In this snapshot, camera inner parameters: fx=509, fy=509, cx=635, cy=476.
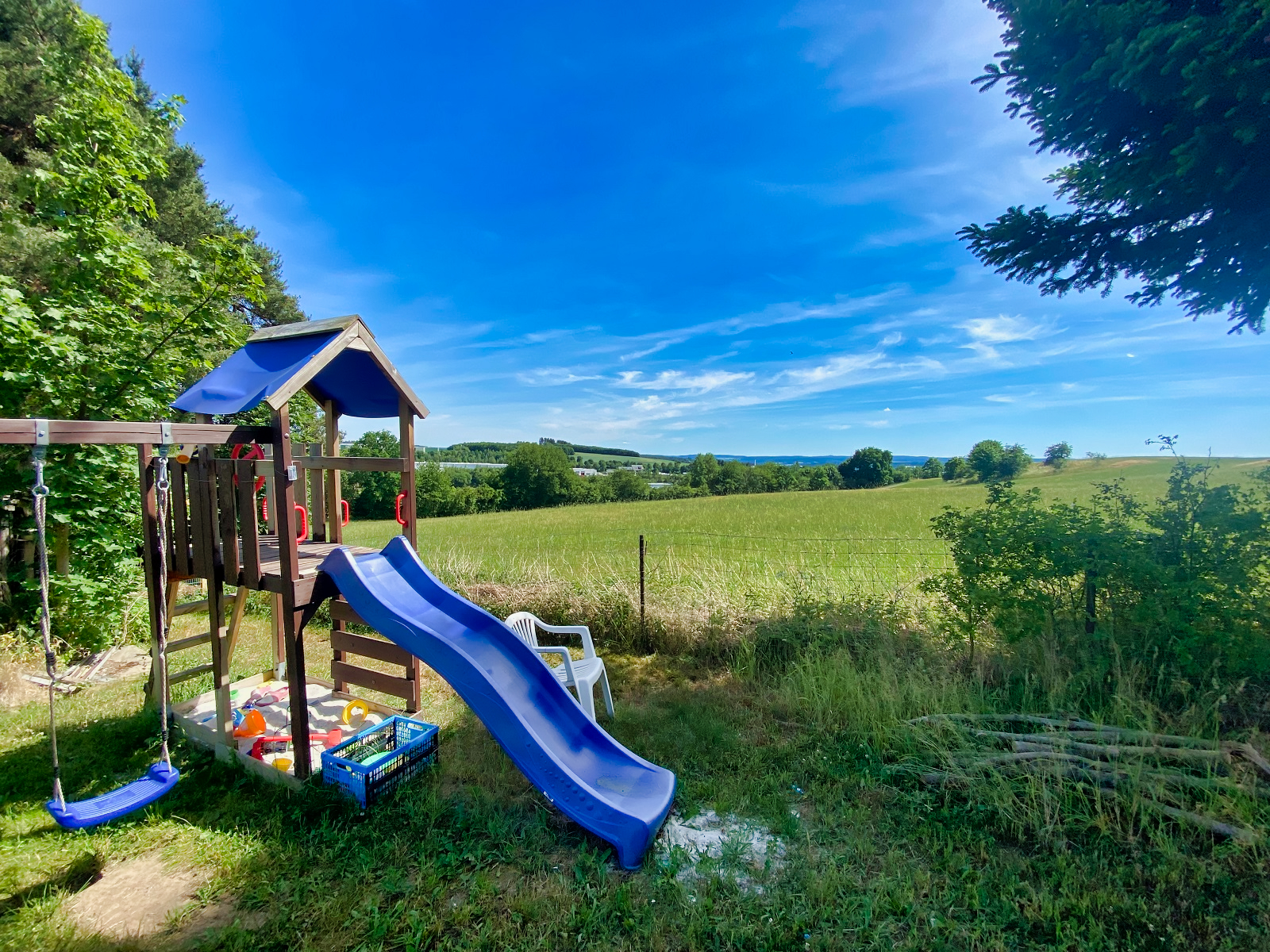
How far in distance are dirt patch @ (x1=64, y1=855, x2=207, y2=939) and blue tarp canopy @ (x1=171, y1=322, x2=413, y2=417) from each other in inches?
94.3

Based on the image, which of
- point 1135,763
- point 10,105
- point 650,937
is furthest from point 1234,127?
point 10,105

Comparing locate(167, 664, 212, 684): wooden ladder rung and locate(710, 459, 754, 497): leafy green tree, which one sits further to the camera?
locate(710, 459, 754, 497): leafy green tree

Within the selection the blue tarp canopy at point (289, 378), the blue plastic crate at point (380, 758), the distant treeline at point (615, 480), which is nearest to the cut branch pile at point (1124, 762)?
the blue plastic crate at point (380, 758)

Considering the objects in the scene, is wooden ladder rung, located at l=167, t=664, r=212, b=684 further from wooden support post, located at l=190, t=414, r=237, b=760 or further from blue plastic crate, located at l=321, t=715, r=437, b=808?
blue plastic crate, located at l=321, t=715, r=437, b=808

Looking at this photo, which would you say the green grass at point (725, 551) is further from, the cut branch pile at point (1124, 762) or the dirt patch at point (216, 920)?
the dirt patch at point (216, 920)

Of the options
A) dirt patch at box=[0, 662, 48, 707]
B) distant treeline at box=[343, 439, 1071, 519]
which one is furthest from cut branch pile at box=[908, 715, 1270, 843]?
distant treeline at box=[343, 439, 1071, 519]

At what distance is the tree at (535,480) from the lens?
4244 cm

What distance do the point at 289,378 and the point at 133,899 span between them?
8.97 ft

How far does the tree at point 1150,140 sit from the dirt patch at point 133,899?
729 centimetres

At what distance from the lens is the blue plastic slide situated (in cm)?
268

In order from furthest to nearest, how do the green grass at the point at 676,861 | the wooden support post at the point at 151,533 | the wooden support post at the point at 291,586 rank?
the wooden support post at the point at 151,533
the wooden support post at the point at 291,586
the green grass at the point at 676,861

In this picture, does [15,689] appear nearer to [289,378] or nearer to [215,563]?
[215,563]

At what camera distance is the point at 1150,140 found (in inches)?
159

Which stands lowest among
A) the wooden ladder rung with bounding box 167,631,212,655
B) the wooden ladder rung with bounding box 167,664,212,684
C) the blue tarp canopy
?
the wooden ladder rung with bounding box 167,664,212,684
